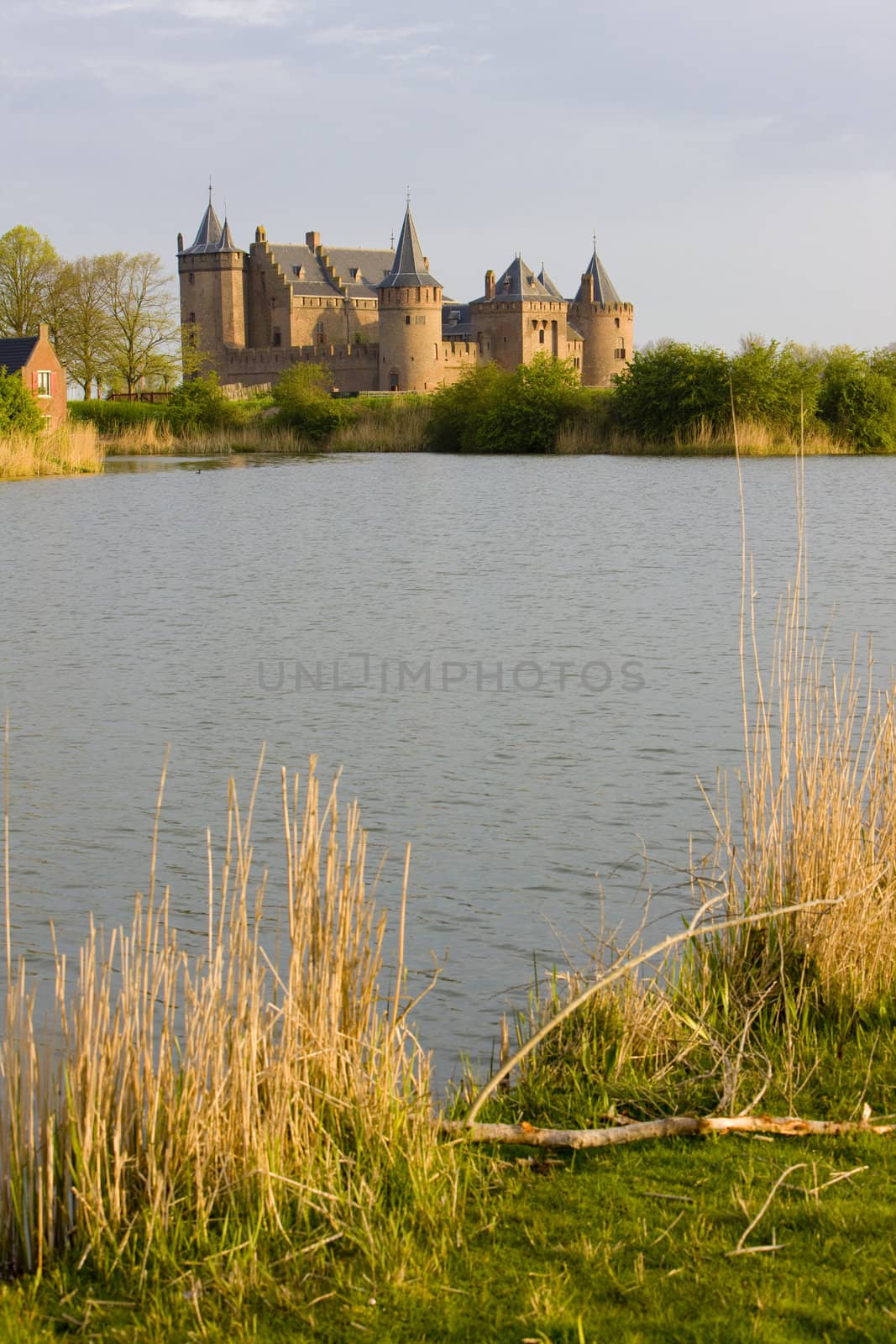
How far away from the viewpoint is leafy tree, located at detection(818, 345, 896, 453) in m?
42.4

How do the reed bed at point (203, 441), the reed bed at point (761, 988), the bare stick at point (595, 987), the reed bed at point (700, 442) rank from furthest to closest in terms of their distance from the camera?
the reed bed at point (203, 441)
the reed bed at point (700, 442)
the reed bed at point (761, 988)
the bare stick at point (595, 987)

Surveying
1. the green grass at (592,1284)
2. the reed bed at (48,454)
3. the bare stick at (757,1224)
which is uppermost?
the reed bed at (48,454)

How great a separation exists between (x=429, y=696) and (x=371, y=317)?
69405 millimetres

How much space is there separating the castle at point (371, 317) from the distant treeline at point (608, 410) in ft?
48.3

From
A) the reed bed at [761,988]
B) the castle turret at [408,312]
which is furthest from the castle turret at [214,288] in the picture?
the reed bed at [761,988]

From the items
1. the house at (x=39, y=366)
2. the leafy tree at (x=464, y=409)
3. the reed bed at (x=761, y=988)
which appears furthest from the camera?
the leafy tree at (x=464, y=409)

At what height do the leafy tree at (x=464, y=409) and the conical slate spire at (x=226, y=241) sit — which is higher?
the conical slate spire at (x=226, y=241)

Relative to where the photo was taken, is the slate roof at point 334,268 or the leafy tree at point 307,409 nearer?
the leafy tree at point 307,409

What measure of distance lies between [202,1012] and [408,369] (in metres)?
70.4

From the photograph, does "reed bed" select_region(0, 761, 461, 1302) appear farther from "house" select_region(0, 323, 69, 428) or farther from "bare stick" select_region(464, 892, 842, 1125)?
"house" select_region(0, 323, 69, 428)

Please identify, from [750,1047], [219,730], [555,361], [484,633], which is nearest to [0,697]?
[219,730]

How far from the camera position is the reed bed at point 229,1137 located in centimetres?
284

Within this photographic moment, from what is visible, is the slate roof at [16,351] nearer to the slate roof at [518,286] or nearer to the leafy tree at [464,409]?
the leafy tree at [464,409]

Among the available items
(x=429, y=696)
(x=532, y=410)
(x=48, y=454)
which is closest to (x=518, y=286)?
(x=532, y=410)
